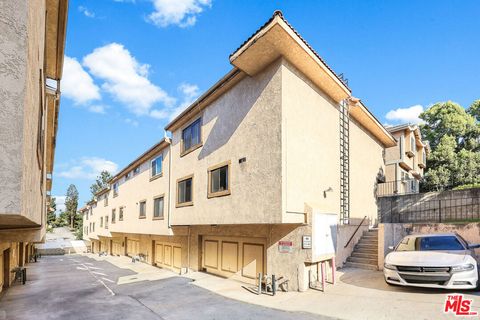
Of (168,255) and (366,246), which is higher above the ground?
(366,246)

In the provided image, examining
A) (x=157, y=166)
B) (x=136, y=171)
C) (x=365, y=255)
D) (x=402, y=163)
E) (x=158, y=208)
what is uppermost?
(x=402, y=163)

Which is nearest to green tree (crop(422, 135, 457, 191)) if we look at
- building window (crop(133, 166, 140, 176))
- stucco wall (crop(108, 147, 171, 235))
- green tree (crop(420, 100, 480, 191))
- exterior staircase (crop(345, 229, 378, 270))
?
green tree (crop(420, 100, 480, 191))

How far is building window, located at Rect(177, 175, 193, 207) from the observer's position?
1667cm

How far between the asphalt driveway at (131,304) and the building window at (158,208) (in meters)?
5.47

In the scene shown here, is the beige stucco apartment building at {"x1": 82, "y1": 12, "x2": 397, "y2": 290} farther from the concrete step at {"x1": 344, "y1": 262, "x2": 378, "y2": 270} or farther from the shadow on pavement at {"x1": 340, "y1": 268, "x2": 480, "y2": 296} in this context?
the shadow on pavement at {"x1": 340, "y1": 268, "x2": 480, "y2": 296}

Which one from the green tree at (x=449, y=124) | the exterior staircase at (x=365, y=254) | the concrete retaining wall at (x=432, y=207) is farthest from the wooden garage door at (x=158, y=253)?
the green tree at (x=449, y=124)

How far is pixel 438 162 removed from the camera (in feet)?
88.5

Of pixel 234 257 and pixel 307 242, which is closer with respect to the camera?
pixel 307 242

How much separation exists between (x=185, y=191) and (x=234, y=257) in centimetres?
478

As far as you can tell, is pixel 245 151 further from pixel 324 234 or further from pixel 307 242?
pixel 324 234

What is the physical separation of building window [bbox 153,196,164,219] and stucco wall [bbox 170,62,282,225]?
5341 millimetres

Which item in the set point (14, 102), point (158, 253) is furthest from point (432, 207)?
point (14, 102)

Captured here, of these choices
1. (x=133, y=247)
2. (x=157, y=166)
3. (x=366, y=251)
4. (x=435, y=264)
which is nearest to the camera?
(x=435, y=264)

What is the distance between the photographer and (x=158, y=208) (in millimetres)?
21219
